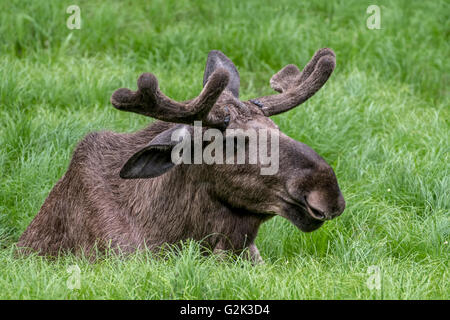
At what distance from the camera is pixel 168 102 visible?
205 inches

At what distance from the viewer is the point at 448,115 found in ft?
29.6

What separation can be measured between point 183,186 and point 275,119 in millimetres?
2672

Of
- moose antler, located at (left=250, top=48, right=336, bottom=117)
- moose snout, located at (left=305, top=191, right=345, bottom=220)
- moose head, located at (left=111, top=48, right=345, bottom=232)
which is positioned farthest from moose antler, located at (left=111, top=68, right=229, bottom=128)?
moose snout, located at (left=305, top=191, right=345, bottom=220)

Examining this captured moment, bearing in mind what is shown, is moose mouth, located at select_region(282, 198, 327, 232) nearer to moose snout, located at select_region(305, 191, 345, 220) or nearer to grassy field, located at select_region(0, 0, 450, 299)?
moose snout, located at select_region(305, 191, 345, 220)

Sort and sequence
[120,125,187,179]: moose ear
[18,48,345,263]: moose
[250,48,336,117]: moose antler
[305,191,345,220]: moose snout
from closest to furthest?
1. [305,191,345,220]: moose snout
2. [18,48,345,263]: moose
3. [120,125,187,179]: moose ear
4. [250,48,336,117]: moose antler

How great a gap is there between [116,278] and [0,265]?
103 centimetres

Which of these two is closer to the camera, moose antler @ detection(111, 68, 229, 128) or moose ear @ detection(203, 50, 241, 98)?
moose antler @ detection(111, 68, 229, 128)

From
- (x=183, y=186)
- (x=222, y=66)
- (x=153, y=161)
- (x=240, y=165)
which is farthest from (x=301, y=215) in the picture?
(x=222, y=66)

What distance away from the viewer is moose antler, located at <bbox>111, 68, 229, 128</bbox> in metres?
5.03

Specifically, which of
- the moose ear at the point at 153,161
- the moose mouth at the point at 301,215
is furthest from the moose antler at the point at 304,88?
the moose mouth at the point at 301,215

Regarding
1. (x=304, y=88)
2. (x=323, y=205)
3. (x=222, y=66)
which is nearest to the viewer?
(x=323, y=205)

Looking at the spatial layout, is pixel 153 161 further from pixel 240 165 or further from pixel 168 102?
pixel 240 165

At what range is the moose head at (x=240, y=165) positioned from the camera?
16.5 feet

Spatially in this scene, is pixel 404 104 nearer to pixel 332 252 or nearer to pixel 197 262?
pixel 332 252
